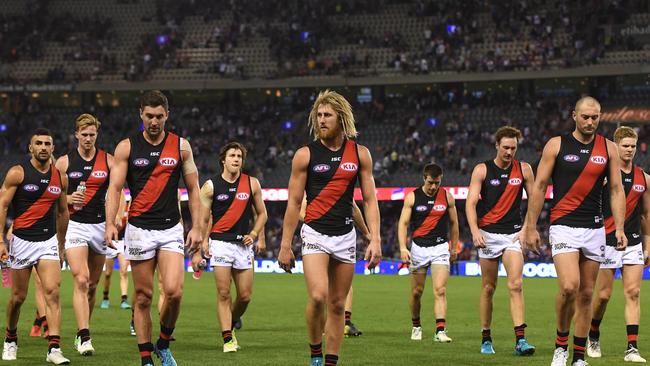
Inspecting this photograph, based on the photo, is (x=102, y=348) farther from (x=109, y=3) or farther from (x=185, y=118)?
(x=109, y=3)

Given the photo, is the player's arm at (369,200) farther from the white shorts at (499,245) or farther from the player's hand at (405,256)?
the player's hand at (405,256)

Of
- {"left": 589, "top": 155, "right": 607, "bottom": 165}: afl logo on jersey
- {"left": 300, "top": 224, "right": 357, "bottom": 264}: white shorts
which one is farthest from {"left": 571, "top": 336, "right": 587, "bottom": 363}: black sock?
{"left": 300, "top": 224, "right": 357, "bottom": 264}: white shorts

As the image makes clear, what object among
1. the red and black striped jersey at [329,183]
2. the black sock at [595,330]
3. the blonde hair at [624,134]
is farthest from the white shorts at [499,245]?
the red and black striped jersey at [329,183]

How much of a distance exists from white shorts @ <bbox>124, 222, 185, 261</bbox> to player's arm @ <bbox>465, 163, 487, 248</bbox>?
4450mm

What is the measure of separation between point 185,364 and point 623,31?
53014mm

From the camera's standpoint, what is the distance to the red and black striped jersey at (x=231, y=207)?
15.3 meters

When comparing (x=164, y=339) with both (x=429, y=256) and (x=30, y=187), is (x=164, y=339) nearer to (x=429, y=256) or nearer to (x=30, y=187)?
(x=30, y=187)

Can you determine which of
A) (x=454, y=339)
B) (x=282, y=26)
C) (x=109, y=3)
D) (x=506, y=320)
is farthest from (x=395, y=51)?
(x=454, y=339)

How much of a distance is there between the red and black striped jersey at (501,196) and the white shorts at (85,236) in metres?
5.21

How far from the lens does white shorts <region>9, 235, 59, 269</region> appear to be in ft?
42.1

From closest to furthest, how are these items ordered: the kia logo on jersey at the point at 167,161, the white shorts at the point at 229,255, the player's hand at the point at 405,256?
the kia logo on jersey at the point at 167,161 → the white shorts at the point at 229,255 → the player's hand at the point at 405,256

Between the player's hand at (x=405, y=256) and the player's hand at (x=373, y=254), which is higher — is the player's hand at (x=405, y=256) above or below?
above

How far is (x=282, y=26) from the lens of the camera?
68.7 meters

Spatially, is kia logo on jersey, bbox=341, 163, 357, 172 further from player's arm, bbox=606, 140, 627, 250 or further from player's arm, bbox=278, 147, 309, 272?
player's arm, bbox=606, 140, 627, 250
